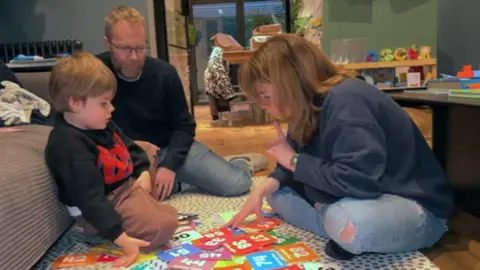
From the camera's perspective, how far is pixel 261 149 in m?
3.17

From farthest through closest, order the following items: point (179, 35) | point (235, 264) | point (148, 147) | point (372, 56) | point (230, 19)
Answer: point (230, 19)
point (179, 35)
point (372, 56)
point (148, 147)
point (235, 264)

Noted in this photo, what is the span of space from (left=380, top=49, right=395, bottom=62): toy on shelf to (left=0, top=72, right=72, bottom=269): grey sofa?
2.41m

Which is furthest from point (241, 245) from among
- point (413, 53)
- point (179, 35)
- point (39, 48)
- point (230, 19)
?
point (230, 19)

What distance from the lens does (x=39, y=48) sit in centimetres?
324

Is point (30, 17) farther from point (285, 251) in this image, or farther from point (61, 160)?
point (285, 251)

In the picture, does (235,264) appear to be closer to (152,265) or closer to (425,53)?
(152,265)

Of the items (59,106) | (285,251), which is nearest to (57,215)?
(59,106)

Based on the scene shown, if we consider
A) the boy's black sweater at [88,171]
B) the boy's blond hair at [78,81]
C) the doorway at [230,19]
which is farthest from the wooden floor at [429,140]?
the doorway at [230,19]

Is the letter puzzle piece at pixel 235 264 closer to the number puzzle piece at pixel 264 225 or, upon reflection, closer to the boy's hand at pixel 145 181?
the number puzzle piece at pixel 264 225

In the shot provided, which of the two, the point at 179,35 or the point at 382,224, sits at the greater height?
the point at 179,35

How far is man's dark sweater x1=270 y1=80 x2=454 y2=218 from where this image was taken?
1.09 meters

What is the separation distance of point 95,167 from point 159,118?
2.09ft

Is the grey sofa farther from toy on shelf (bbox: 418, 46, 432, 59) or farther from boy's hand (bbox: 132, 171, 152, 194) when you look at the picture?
toy on shelf (bbox: 418, 46, 432, 59)

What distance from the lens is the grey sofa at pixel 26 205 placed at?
1032 mm
